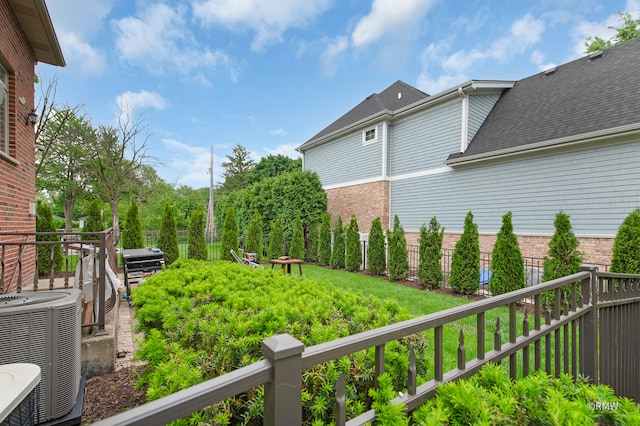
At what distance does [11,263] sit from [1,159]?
1556 mm

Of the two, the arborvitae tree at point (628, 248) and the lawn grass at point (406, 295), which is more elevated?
the arborvitae tree at point (628, 248)

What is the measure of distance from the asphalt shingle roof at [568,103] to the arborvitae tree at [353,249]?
165 inches

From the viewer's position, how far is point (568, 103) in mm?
8727

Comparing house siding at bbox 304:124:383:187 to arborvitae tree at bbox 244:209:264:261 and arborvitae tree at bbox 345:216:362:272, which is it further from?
arborvitae tree at bbox 244:209:264:261

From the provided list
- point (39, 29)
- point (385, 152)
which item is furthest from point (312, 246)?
point (39, 29)

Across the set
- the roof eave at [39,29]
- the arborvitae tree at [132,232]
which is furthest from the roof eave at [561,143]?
the roof eave at [39,29]

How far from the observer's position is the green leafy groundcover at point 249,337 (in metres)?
1.41

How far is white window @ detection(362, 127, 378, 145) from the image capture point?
12.8 m

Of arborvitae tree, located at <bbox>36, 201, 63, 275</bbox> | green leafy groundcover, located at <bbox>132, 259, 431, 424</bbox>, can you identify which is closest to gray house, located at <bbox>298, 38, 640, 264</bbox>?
green leafy groundcover, located at <bbox>132, 259, 431, 424</bbox>

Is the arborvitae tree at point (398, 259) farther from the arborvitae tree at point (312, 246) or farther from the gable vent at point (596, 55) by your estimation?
the gable vent at point (596, 55)

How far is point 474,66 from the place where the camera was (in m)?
13.4

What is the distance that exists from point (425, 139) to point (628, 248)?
6.96 meters

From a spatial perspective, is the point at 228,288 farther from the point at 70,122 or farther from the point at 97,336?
the point at 70,122

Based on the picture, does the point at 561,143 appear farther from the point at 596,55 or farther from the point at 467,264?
Result: the point at 596,55
